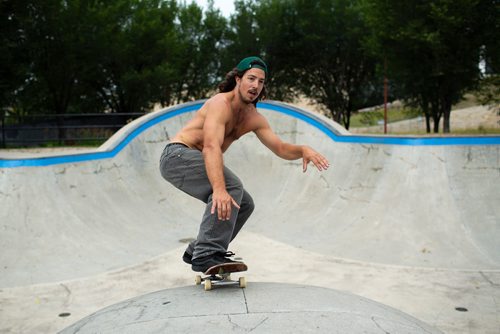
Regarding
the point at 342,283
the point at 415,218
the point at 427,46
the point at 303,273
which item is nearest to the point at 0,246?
the point at 303,273

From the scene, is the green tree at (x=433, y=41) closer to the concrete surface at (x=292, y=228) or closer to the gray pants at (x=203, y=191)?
the concrete surface at (x=292, y=228)

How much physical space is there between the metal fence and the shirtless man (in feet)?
54.7

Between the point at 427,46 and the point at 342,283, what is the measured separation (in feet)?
55.5

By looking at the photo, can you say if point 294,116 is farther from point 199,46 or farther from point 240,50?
point 199,46

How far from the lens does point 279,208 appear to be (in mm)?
11984

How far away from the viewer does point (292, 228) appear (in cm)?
1070

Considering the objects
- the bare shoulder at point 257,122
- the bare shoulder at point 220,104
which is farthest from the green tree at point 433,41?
the bare shoulder at point 220,104

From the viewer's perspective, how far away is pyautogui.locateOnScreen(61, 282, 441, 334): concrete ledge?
9.98 ft

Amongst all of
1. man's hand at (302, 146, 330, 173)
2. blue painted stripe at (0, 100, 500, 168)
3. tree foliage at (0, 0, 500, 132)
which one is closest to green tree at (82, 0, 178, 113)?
tree foliage at (0, 0, 500, 132)

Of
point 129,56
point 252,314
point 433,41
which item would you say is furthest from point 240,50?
point 252,314

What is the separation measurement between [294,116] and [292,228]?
16.0ft

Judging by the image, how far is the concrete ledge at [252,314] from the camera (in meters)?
3.04

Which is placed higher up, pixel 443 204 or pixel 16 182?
pixel 16 182

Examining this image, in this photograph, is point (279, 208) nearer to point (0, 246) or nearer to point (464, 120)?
point (0, 246)
